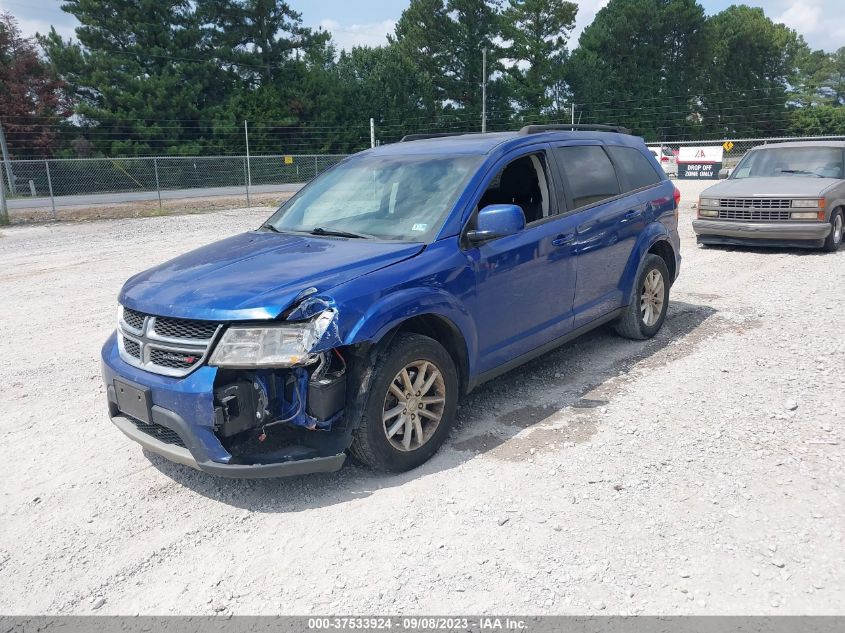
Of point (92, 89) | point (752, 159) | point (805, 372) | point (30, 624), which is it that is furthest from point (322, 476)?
point (92, 89)

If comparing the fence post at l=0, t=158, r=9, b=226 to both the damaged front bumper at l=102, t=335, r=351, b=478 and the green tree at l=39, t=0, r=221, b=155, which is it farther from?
the green tree at l=39, t=0, r=221, b=155

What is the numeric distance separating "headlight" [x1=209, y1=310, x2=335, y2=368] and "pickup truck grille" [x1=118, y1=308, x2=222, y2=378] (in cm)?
9

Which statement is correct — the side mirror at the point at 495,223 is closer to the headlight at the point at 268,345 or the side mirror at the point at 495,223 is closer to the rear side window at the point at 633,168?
the headlight at the point at 268,345

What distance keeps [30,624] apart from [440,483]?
2.02 meters

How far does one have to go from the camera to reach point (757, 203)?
10547 mm

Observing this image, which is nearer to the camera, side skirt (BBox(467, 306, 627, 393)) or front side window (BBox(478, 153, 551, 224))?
side skirt (BBox(467, 306, 627, 393))

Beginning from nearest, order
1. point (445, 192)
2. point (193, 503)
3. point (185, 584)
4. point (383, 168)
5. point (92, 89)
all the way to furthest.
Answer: point (185, 584) → point (193, 503) → point (445, 192) → point (383, 168) → point (92, 89)

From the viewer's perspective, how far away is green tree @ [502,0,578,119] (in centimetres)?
6066

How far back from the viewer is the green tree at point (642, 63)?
6406 centimetres

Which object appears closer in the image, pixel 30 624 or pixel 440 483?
pixel 30 624

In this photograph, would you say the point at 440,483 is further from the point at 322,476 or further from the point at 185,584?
the point at 185,584

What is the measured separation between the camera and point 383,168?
16.5ft

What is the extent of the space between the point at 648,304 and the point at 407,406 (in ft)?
11.1

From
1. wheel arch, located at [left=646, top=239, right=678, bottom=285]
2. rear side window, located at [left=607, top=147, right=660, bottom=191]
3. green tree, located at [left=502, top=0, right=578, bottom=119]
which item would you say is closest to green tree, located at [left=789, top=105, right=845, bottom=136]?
green tree, located at [left=502, top=0, right=578, bottom=119]
